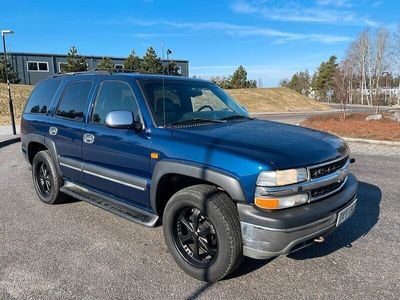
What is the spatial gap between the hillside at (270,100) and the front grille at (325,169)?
32.4 m

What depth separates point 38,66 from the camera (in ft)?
149

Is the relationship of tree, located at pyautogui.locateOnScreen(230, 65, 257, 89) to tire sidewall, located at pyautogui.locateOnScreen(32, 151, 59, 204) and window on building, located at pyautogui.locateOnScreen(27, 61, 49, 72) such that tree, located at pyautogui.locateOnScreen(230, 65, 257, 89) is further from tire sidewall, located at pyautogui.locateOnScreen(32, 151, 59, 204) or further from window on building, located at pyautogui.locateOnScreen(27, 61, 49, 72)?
tire sidewall, located at pyautogui.locateOnScreen(32, 151, 59, 204)

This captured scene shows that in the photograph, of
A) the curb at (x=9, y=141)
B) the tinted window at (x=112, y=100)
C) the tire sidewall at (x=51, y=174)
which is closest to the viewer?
the tinted window at (x=112, y=100)

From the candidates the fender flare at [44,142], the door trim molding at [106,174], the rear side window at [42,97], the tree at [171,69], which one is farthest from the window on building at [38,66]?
the door trim molding at [106,174]

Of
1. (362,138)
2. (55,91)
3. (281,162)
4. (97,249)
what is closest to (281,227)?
(281,162)

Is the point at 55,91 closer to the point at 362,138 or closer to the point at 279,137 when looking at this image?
the point at 279,137

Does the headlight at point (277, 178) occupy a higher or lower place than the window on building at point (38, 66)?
lower

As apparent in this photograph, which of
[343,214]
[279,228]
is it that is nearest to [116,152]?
[279,228]

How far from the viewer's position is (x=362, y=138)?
40.9 feet

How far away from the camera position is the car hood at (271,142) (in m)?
2.89

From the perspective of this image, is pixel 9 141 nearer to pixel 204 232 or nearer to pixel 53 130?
pixel 53 130

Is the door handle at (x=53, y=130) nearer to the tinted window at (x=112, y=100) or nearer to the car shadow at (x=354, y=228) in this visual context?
the tinted window at (x=112, y=100)

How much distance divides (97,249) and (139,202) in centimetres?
70

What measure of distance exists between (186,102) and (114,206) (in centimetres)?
147
